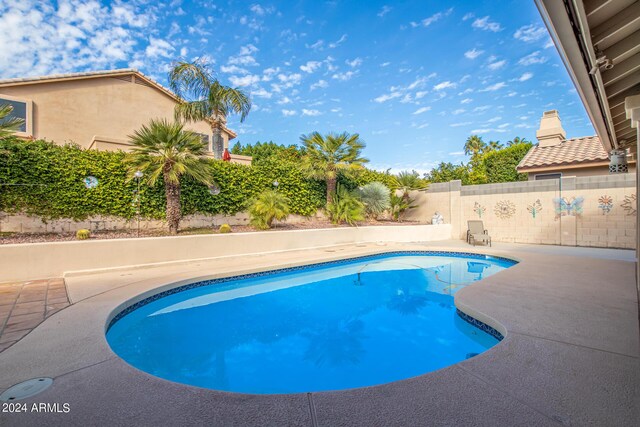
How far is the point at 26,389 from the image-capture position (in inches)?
97.9

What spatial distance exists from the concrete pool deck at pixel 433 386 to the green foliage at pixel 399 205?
11.8 metres

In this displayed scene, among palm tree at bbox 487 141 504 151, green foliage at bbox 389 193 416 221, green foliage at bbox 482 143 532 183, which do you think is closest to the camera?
green foliage at bbox 389 193 416 221

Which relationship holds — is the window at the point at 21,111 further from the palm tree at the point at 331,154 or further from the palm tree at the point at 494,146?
the palm tree at the point at 494,146

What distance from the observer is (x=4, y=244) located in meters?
6.83

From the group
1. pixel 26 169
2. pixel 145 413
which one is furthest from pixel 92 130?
pixel 145 413

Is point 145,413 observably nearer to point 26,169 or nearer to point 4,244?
point 4,244

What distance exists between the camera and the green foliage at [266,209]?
10.9 metres

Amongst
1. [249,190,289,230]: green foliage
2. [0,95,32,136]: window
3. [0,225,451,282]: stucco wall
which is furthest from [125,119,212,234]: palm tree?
[0,95,32,136]: window

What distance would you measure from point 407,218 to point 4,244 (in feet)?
53.6

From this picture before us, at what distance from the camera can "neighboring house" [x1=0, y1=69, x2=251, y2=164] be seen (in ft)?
42.8

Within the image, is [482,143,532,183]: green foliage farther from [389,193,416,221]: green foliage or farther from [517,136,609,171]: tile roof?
[389,193,416,221]: green foliage

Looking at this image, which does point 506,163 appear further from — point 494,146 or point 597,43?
point 494,146

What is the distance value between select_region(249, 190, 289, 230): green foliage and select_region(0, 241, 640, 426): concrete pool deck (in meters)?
6.64

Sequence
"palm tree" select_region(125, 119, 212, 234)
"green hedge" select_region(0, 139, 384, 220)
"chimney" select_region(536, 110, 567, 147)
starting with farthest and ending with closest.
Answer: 1. "chimney" select_region(536, 110, 567, 147)
2. "palm tree" select_region(125, 119, 212, 234)
3. "green hedge" select_region(0, 139, 384, 220)
